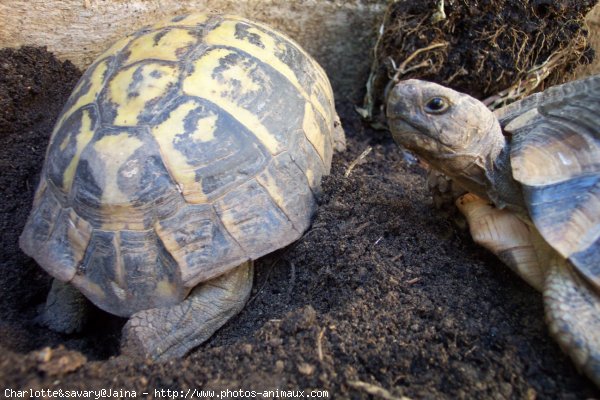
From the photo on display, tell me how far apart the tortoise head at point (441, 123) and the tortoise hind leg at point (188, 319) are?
96cm

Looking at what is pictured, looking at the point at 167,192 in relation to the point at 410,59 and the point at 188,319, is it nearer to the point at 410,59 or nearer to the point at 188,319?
the point at 188,319

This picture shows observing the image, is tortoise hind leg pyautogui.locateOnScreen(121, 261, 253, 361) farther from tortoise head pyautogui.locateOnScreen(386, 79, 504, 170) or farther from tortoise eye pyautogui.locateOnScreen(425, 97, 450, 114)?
tortoise eye pyautogui.locateOnScreen(425, 97, 450, 114)

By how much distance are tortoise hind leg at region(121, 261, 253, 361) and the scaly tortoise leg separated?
1063 millimetres

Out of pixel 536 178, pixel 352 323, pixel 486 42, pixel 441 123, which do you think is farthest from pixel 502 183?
pixel 486 42

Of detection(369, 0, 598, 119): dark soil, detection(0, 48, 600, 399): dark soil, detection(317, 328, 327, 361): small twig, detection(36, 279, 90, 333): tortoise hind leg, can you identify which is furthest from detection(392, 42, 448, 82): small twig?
detection(36, 279, 90, 333): tortoise hind leg

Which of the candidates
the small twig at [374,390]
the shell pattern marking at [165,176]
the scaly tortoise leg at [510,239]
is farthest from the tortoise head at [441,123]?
the small twig at [374,390]

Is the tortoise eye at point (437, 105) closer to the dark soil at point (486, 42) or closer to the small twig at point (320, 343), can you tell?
the small twig at point (320, 343)

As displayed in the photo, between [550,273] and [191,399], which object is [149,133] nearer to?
[191,399]

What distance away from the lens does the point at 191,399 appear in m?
1.71

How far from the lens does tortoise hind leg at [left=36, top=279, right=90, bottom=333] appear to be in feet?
7.68

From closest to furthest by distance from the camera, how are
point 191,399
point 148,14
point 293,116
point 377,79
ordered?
point 191,399
point 293,116
point 148,14
point 377,79

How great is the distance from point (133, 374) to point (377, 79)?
2.45 m

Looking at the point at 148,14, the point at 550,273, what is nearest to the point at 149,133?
the point at 148,14

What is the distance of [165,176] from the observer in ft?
6.82
